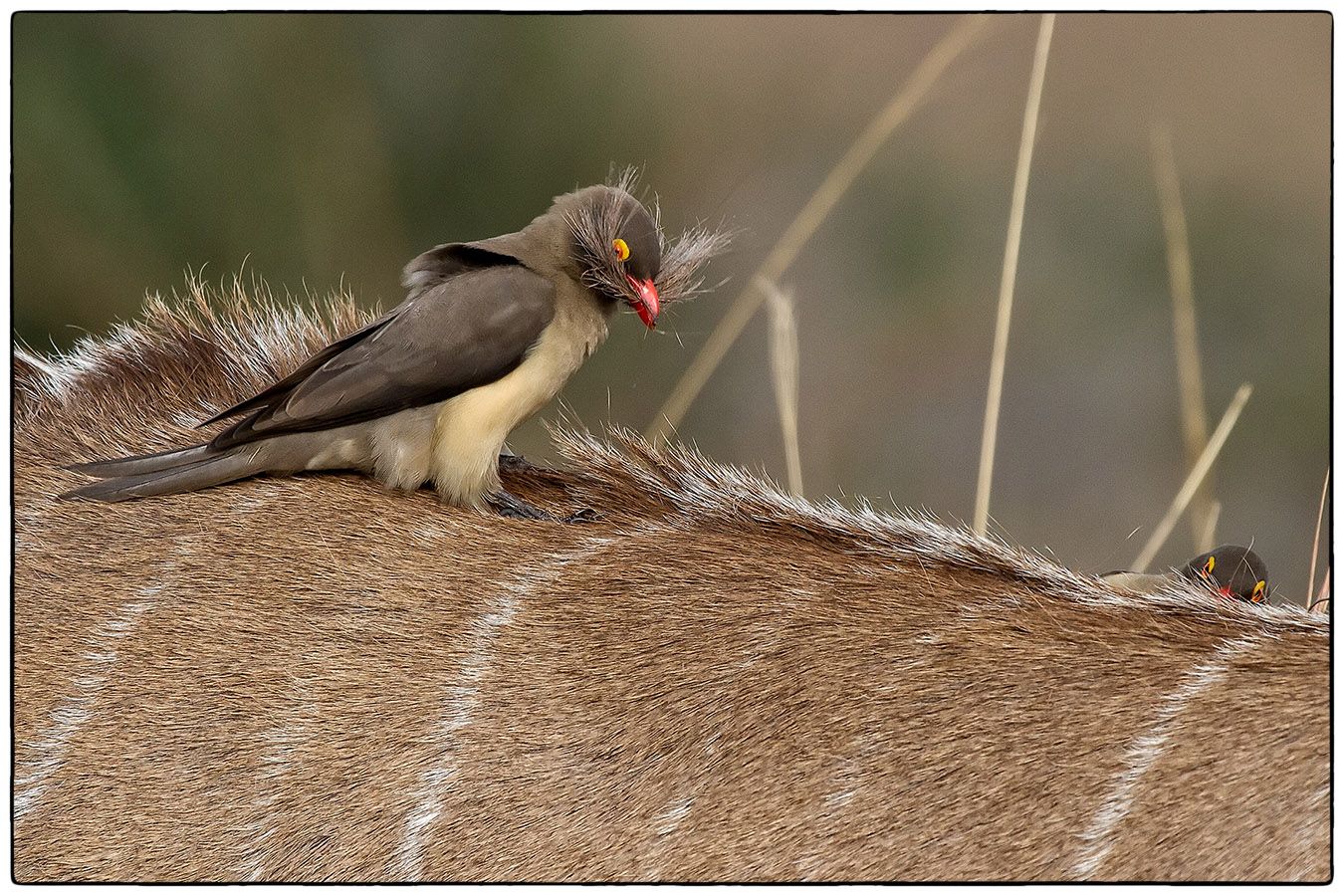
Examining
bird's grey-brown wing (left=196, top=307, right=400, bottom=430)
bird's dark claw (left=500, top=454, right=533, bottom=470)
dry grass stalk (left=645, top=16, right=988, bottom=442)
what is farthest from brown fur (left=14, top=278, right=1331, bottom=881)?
dry grass stalk (left=645, top=16, right=988, bottom=442)

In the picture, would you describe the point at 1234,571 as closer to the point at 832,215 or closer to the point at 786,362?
the point at 786,362

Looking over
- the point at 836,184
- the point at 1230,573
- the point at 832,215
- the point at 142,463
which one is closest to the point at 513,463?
the point at 142,463

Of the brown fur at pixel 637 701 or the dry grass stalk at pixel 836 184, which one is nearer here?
the brown fur at pixel 637 701

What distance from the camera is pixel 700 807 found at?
1.56 m

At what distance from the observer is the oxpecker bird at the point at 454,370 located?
1980 millimetres

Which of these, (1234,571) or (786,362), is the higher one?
(786,362)

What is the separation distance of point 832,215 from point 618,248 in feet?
7.44

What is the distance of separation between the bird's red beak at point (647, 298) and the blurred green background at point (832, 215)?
127cm

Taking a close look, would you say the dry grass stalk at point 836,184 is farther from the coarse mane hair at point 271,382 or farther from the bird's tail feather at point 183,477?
the bird's tail feather at point 183,477

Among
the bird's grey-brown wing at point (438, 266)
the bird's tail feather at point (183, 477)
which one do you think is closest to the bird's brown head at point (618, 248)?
the bird's grey-brown wing at point (438, 266)

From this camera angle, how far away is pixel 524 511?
2074 millimetres

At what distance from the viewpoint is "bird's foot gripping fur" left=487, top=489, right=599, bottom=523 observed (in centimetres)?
204

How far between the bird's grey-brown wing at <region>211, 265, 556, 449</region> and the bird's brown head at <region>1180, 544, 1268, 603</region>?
1.05 meters

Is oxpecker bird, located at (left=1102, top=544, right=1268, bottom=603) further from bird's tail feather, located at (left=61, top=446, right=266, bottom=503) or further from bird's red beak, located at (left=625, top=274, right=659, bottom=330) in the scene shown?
bird's tail feather, located at (left=61, top=446, right=266, bottom=503)
